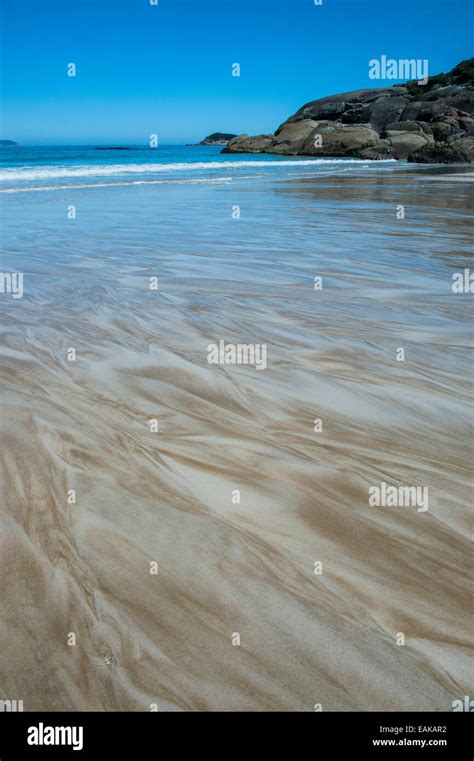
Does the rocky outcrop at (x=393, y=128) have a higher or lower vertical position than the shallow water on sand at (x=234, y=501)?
higher

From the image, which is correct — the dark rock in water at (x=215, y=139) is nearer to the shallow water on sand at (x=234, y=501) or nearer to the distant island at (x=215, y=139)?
the distant island at (x=215, y=139)

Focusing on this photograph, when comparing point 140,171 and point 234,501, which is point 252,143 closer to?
point 140,171

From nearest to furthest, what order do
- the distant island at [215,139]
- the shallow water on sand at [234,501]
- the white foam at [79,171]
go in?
the shallow water on sand at [234,501] → the white foam at [79,171] → the distant island at [215,139]

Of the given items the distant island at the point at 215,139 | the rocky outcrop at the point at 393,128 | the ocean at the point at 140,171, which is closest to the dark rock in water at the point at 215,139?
the distant island at the point at 215,139

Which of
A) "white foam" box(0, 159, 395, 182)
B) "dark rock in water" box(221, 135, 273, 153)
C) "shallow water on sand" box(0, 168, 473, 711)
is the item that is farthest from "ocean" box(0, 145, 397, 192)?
"dark rock in water" box(221, 135, 273, 153)

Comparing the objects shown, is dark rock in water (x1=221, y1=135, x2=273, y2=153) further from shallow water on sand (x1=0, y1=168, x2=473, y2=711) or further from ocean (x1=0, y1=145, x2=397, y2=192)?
shallow water on sand (x1=0, y1=168, x2=473, y2=711)

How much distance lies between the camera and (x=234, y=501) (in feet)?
6.54

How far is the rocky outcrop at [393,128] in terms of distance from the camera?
1797 inches

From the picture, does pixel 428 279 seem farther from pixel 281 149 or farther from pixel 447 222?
pixel 281 149

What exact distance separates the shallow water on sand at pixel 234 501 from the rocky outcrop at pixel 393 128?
3571 centimetres

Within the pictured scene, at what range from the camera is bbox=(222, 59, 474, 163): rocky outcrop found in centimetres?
4566

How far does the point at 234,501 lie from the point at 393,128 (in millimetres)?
59237

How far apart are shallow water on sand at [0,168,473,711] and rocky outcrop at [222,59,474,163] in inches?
1406

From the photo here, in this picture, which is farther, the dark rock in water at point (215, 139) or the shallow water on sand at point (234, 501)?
the dark rock in water at point (215, 139)
